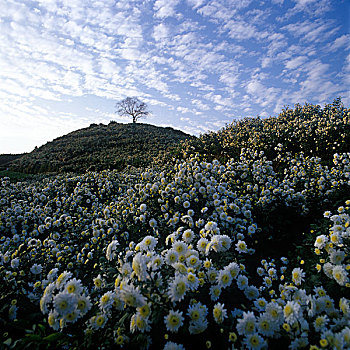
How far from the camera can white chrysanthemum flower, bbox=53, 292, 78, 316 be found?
1.79m

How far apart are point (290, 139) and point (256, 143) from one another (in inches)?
54.6

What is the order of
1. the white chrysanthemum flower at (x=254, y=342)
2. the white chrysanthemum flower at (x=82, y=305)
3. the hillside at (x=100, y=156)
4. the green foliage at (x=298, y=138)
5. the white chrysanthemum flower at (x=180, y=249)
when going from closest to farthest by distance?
the white chrysanthemum flower at (x=254, y=342)
the white chrysanthemum flower at (x=82, y=305)
the white chrysanthemum flower at (x=180, y=249)
the green foliage at (x=298, y=138)
the hillside at (x=100, y=156)

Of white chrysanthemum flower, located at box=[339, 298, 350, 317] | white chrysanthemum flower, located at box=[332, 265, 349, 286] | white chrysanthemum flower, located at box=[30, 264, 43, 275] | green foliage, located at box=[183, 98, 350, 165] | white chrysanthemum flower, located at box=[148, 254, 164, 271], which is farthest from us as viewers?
green foliage, located at box=[183, 98, 350, 165]

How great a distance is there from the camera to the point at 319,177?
18.2 feet

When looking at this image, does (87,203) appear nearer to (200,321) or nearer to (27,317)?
(27,317)

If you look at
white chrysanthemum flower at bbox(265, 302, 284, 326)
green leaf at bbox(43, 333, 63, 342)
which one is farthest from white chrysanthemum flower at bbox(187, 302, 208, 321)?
green leaf at bbox(43, 333, 63, 342)

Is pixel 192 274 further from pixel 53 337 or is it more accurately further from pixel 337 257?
pixel 337 257

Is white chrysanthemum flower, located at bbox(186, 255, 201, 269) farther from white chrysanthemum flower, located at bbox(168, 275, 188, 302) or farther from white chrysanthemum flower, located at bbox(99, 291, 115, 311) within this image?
white chrysanthemum flower, located at bbox(99, 291, 115, 311)

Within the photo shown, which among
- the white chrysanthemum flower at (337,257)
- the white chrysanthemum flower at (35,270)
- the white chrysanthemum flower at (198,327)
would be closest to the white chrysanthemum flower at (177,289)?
the white chrysanthemum flower at (198,327)

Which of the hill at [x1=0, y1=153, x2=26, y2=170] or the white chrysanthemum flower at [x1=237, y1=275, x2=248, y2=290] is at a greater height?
the hill at [x1=0, y1=153, x2=26, y2=170]

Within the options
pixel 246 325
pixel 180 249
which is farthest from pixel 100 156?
pixel 246 325

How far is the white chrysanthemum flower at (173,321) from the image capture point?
1.73 metres

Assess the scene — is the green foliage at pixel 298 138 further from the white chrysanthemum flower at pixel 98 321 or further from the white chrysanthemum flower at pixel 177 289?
the white chrysanthemum flower at pixel 98 321

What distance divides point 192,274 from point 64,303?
3.55 feet
